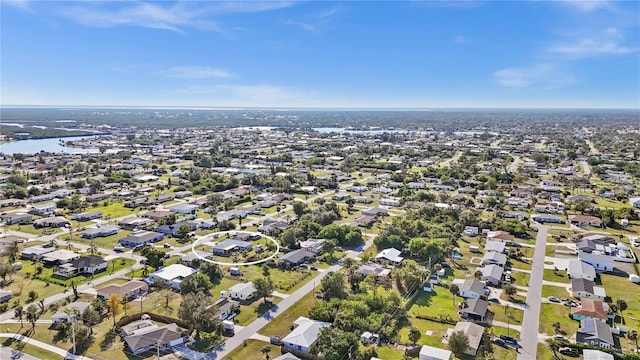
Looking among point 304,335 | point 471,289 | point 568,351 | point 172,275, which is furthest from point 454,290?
point 172,275

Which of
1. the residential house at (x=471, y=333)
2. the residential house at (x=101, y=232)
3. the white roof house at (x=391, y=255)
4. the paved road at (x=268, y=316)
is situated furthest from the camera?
the residential house at (x=101, y=232)

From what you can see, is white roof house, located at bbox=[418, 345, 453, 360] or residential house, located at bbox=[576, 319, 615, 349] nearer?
white roof house, located at bbox=[418, 345, 453, 360]

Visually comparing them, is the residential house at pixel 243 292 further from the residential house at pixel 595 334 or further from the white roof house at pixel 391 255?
the residential house at pixel 595 334

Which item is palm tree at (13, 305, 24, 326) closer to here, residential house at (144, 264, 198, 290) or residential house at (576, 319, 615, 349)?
residential house at (144, 264, 198, 290)

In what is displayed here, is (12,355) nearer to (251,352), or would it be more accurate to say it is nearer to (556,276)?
(251,352)

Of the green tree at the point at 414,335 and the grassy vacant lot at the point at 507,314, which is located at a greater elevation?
the green tree at the point at 414,335

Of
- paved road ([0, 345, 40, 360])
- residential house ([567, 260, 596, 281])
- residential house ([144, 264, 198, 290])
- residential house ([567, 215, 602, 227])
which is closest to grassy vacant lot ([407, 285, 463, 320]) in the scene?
residential house ([567, 260, 596, 281])

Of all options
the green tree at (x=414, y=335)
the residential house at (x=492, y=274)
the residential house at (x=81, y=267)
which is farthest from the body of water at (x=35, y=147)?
the green tree at (x=414, y=335)
